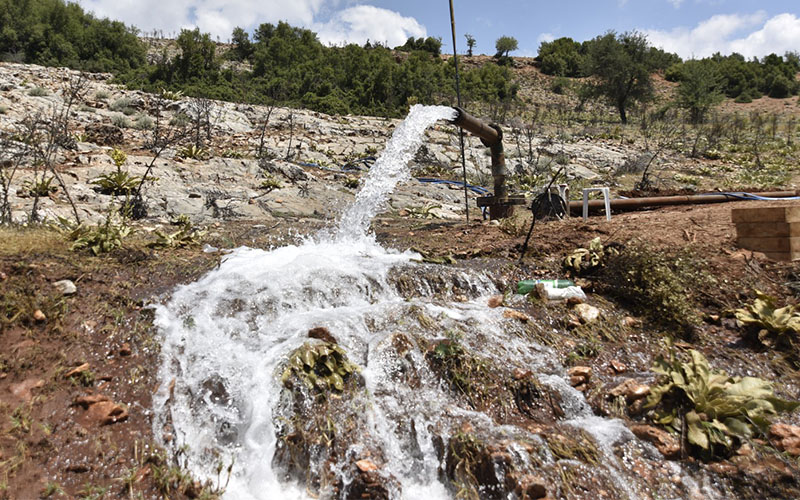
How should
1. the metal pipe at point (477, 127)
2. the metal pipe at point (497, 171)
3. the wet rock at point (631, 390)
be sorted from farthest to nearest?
the metal pipe at point (497, 171) → the metal pipe at point (477, 127) → the wet rock at point (631, 390)

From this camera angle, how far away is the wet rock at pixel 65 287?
2852 millimetres

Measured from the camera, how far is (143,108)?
15562mm

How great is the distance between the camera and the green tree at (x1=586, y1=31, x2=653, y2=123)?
2955 centimetres

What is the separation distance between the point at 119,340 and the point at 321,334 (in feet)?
4.04

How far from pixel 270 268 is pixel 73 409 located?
1874mm

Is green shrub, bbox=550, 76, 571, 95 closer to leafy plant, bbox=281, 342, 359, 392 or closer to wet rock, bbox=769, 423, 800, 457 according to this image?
wet rock, bbox=769, 423, 800, 457

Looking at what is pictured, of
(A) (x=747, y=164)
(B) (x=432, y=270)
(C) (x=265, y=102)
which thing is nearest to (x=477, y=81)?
(C) (x=265, y=102)

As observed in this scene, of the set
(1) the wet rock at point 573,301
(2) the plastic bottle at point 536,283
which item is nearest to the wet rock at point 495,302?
(2) the plastic bottle at point 536,283

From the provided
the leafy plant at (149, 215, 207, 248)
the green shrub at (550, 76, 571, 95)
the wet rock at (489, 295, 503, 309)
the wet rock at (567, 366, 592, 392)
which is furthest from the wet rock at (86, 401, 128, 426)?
the green shrub at (550, 76, 571, 95)

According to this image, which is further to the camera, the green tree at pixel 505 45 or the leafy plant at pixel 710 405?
the green tree at pixel 505 45

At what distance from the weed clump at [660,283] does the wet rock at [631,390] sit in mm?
1013

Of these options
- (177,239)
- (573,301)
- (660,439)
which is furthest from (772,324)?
(177,239)

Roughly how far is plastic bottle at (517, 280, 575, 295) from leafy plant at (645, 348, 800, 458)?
1.42 metres

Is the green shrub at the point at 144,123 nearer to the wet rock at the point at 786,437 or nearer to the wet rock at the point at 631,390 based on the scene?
the wet rock at the point at 631,390
